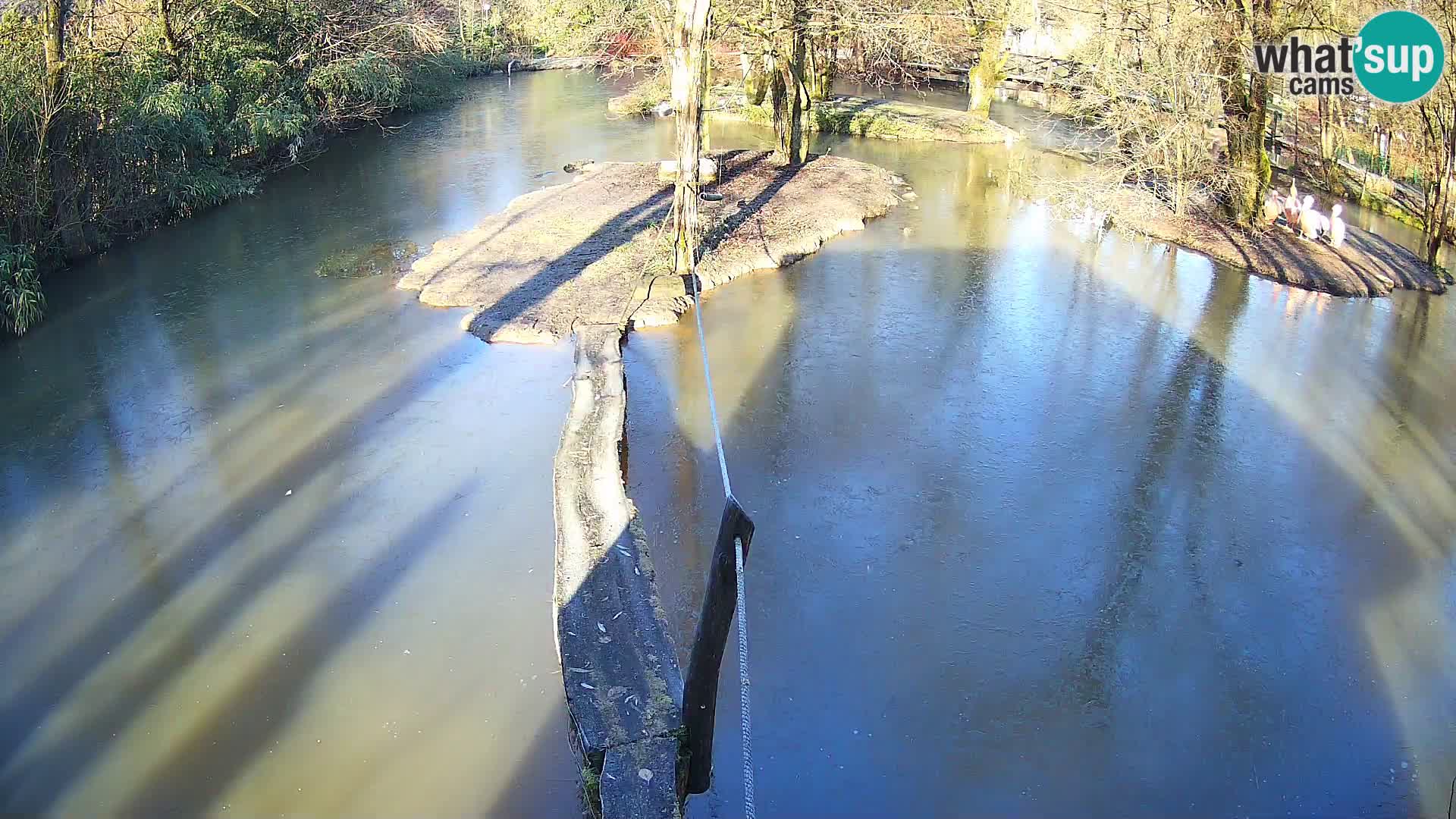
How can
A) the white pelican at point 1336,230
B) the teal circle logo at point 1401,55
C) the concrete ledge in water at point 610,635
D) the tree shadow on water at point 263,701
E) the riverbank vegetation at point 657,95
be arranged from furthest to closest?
1. the white pelican at point 1336,230
2. the riverbank vegetation at point 657,95
3. the teal circle logo at point 1401,55
4. the tree shadow on water at point 263,701
5. the concrete ledge in water at point 610,635

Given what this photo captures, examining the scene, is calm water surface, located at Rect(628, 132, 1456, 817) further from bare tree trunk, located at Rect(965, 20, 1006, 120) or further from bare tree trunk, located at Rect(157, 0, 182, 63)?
bare tree trunk, located at Rect(157, 0, 182, 63)

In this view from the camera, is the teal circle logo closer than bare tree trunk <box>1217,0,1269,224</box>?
→ Yes

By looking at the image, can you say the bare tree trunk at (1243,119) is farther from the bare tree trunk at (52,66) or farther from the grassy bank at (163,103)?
the grassy bank at (163,103)

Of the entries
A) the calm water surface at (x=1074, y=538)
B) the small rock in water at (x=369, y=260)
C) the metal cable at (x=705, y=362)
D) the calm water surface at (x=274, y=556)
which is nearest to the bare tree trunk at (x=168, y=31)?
the calm water surface at (x=274, y=556)

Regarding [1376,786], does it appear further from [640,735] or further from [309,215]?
[309,215]

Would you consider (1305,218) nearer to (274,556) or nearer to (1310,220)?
(1310,220)

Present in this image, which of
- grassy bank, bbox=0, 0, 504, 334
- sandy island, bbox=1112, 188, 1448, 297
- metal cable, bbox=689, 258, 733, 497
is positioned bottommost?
metal cable, bbox=689, 258, 733, 497

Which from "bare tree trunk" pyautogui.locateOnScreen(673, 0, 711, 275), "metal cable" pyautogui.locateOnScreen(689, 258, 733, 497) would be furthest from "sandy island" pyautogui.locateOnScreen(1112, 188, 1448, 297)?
"metal cable" pyautogui.locateOnScreen(689, 258, 733, 497)
